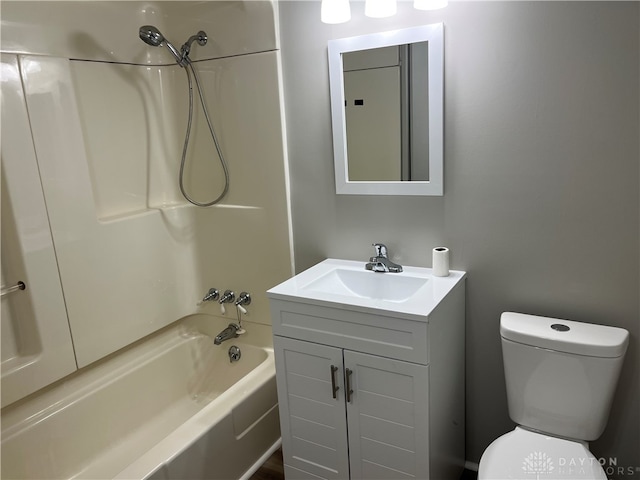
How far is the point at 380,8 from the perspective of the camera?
1.72 m

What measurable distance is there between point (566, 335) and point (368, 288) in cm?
75

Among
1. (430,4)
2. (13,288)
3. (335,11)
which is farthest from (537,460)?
(13,288)

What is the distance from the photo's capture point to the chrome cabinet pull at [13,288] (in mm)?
1788

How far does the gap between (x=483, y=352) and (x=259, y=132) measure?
1.37m

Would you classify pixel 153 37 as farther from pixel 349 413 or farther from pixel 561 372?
pixel 561 372

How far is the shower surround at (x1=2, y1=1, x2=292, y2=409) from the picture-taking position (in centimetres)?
182

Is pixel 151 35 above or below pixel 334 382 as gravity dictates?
above

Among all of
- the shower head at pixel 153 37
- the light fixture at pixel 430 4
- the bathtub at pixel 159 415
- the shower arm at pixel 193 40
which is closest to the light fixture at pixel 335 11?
the light fixture at pixel 430 4

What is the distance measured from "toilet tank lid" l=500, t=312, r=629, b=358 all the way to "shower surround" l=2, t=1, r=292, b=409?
3.49 feet

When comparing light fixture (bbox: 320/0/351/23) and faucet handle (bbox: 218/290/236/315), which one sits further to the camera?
faucet handle (bbox: 218/290/236/315)

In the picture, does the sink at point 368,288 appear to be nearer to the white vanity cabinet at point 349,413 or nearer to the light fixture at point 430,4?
the white vanity cabinet at point 349,413

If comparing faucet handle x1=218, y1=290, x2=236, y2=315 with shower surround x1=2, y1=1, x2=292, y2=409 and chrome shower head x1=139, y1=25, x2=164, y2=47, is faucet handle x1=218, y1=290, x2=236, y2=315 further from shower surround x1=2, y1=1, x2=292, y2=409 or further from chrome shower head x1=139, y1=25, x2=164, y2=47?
chrome shower head x1=139, y1=25, x2=164, y2=47

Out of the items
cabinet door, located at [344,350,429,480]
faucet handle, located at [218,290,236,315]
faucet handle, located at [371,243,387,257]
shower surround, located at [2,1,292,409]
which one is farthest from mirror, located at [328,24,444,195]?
→ faucet handle, located at [218,290,236,315]

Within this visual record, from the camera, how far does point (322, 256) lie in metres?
2.21
